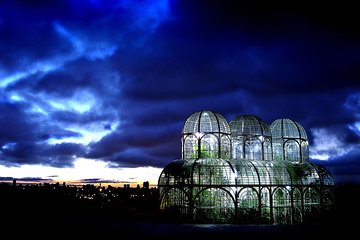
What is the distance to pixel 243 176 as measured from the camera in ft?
147

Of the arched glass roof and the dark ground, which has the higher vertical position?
the arched glass roof

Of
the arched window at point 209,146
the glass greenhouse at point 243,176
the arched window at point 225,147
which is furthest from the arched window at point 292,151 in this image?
the arched window at point 209,146

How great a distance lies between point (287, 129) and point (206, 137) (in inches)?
529

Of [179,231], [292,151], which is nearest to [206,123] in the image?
[292,151]

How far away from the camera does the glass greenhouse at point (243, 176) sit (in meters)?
43.7

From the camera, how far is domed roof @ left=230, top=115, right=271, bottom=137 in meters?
51.3

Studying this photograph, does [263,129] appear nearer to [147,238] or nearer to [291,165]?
[291,165]

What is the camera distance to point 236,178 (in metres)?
44.4

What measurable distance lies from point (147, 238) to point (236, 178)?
642 inches

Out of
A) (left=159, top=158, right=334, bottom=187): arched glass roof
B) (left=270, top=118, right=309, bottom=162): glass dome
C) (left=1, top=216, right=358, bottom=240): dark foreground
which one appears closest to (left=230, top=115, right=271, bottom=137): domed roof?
(left=270, top=118, right=309, bottom=162): glass dome

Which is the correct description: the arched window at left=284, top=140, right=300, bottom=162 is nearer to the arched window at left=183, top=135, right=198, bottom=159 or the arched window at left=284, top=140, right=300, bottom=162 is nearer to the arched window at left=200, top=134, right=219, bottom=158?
the arched window at left=200, top=134, right=219, bottom=158

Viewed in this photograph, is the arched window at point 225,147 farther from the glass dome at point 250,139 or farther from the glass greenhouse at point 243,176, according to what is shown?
the glass dome at point 250,139

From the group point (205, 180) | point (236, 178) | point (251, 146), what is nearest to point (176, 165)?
point (205, 180)

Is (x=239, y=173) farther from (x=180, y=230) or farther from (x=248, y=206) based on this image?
(x=180, y=230)
